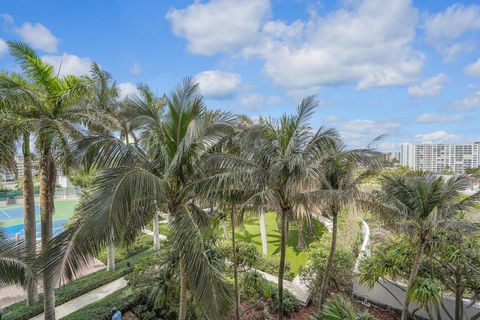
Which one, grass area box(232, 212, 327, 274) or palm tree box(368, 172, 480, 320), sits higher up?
palm tree box(368, 172, 480, 320)

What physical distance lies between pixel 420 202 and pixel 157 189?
625 centimetres

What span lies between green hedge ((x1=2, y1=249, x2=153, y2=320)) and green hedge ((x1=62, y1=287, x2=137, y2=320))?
1.46 metres

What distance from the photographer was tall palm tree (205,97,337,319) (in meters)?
6.50

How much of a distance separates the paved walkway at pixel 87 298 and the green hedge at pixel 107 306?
2.22ft

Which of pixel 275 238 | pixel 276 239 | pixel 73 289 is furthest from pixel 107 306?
pixel 275 238

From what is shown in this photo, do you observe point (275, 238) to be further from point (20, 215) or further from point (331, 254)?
point (20, 215)

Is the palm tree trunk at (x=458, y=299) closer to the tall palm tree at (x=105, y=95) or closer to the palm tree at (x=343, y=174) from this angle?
the palm tree at (x=343, y=174)

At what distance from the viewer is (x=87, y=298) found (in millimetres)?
11445

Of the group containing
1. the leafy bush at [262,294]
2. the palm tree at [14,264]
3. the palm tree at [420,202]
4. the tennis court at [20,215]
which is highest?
the palm tree at [420,202]

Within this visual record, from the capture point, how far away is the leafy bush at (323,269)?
35.2ft

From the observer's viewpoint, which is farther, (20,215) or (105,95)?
(20,215)

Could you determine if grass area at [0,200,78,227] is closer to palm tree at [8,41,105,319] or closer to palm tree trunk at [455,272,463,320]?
palm tree at [8,41,105,319]

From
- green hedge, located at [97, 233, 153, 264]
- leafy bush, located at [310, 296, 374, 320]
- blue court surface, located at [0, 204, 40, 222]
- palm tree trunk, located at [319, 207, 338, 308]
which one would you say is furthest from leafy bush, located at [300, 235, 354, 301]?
blue court surface, located at [0, 204, 40, 222]

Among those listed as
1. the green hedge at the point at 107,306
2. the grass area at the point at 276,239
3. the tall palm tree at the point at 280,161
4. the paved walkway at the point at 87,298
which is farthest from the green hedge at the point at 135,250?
the tall palm tree at the point at 280,161
